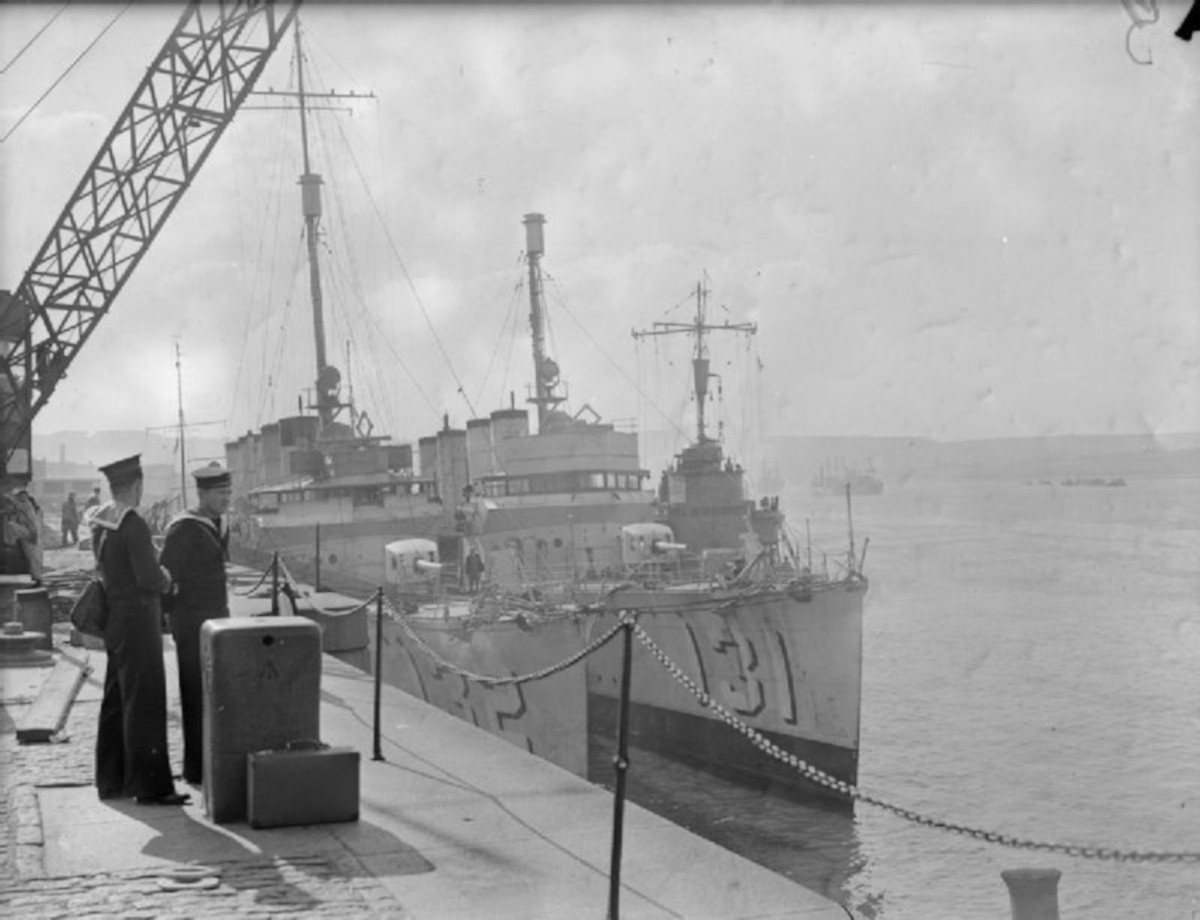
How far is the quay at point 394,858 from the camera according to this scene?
4.55m

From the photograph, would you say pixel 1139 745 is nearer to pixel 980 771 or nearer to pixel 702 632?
pixel 980 771

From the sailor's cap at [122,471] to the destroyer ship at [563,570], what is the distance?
12.8 metres

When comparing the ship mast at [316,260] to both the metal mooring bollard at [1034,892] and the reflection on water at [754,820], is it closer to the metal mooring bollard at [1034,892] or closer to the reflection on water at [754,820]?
the reflection on water at [754,820]

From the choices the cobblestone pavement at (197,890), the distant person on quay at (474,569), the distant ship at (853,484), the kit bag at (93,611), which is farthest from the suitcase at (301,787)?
the distant ship at (853,484)

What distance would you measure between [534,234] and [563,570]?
1054 centimetres

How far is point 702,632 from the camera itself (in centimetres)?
2514

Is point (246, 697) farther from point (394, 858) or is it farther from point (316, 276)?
point (316, 276)

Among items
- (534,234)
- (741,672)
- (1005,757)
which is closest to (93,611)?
(741,672)

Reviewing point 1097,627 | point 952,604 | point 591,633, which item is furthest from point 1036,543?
point 591,633

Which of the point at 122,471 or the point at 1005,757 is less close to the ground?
the point at 122,471

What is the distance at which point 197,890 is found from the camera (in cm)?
472

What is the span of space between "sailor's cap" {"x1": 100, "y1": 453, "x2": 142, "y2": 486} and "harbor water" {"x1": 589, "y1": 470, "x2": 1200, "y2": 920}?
3953 mm

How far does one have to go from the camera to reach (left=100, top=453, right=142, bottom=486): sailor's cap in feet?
20.3

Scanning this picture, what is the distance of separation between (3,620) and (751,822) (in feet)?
38.1
